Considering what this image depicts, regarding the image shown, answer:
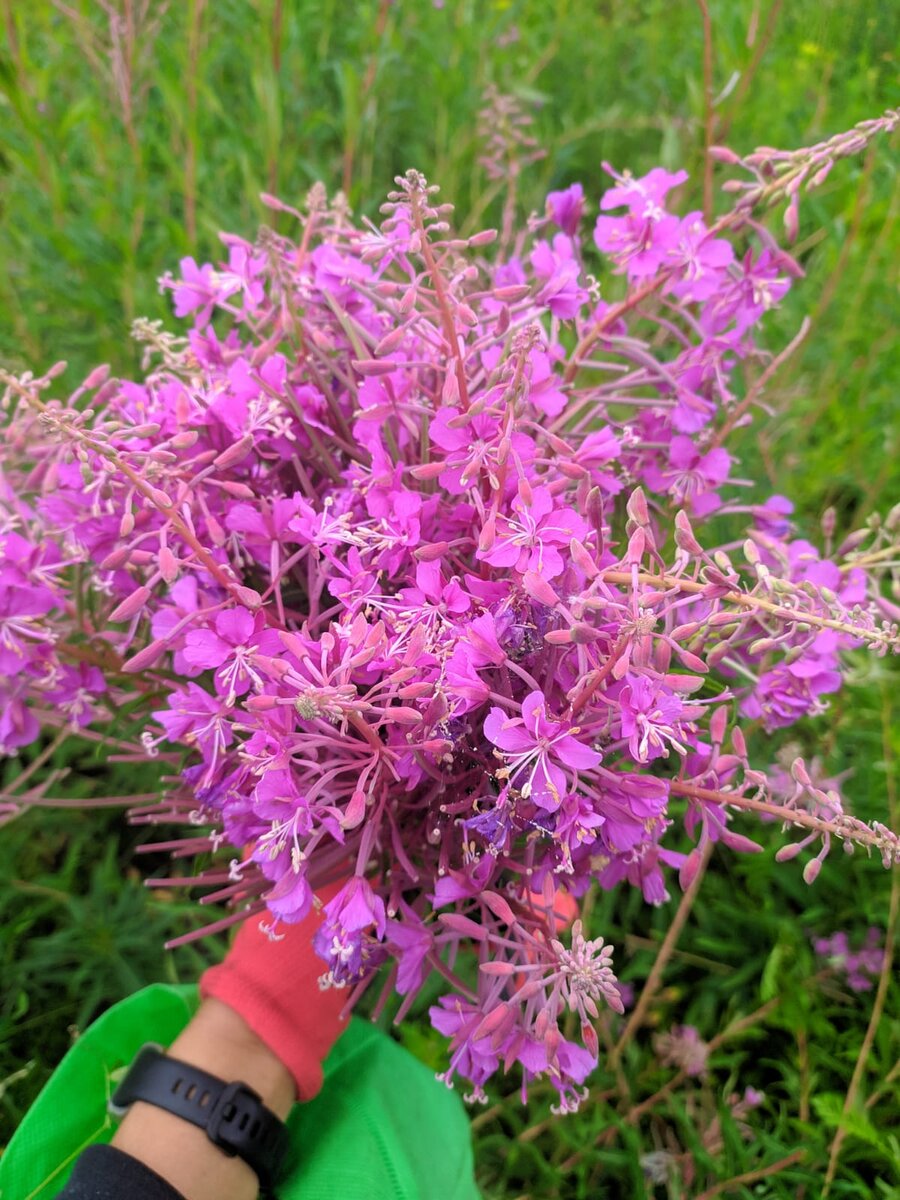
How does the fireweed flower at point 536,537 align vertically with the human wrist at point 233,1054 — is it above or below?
above

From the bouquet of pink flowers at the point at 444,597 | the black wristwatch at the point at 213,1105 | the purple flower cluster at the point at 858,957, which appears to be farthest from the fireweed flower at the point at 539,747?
the purple flower cluster at the point at 858,957

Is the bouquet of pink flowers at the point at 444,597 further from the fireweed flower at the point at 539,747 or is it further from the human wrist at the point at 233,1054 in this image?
the human wrist at the point at 233,1054

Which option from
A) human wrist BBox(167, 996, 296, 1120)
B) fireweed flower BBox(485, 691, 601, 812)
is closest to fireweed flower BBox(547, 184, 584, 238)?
fireweed flower BBox(485, 691, 601, 812)

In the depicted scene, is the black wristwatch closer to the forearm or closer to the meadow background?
the forearm

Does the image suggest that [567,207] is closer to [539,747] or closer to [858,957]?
[539,747]

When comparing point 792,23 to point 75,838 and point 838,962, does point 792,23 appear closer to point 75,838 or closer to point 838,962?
point 838,962

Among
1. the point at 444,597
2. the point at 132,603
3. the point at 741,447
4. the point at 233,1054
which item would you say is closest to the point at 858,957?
the point at 741,447

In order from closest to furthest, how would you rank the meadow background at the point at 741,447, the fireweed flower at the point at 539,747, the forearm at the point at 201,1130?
1. the fireweed flower at the point at 539,747
2. the forearm at the point at 201,1130
3. the meadow background at the point at 741,447
